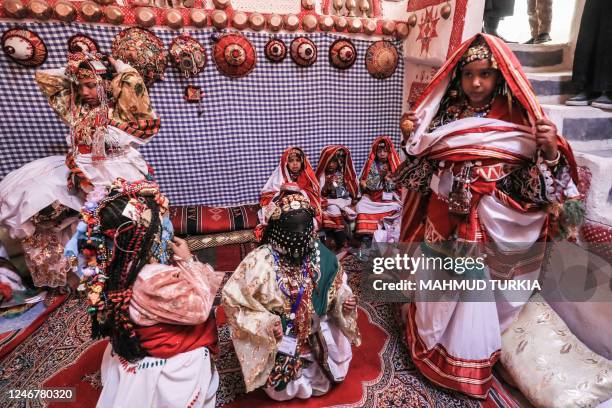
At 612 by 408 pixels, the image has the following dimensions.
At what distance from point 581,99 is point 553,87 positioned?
27cm

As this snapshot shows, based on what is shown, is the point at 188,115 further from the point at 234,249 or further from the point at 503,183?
the point at 503,183

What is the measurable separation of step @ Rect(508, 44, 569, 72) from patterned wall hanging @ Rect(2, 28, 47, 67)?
4086 mm

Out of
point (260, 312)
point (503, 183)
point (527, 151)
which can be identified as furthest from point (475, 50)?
point (260, 312)

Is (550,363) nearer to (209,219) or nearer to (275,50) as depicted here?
(209,219)

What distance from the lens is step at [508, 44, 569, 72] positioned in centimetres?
296

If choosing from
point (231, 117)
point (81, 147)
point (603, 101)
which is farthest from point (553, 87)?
point (81, 147)

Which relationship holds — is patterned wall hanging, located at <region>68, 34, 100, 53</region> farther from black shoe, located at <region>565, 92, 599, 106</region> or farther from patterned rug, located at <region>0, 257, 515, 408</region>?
black shoe, located at <region>565, 92, 599, 106</region>

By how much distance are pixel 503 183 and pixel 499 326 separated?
91 cm

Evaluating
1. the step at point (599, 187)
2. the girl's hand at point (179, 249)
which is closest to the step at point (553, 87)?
the step at point (599, 187)

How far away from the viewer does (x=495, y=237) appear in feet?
6.31

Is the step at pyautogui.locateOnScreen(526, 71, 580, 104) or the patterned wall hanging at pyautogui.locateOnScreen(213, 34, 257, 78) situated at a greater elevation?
the patterned wall hanging at pyautogui.locateOnScreen(213, 34, 257, 78)

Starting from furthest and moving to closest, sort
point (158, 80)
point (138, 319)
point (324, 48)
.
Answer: point (324, 48), point (158, 80), point (138, 319)

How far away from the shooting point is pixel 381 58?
405 centimetres

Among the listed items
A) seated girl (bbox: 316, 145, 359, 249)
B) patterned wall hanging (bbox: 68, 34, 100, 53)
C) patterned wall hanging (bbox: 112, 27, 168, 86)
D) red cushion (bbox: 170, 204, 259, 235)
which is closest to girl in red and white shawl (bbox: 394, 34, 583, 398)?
seated girl (bbox: 316, 145, 359, 249)
